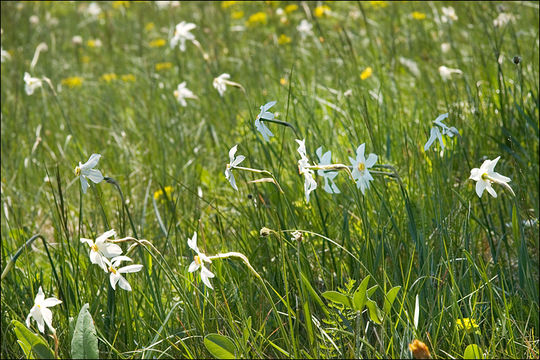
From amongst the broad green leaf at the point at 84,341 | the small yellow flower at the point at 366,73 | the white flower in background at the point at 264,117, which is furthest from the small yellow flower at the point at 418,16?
the broad green leaf at the point at 84,341

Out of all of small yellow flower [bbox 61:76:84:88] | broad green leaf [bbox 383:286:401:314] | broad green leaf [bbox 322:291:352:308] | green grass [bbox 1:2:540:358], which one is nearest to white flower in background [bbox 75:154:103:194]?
green grass [bbox 1:2:540:358]

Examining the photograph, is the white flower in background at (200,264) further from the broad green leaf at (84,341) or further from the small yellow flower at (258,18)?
the small yellow flower at (258,18)

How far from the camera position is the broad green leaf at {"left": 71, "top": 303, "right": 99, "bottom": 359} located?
4.03ft

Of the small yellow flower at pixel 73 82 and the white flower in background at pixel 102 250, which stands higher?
the small yellow flower at pixel 73 82

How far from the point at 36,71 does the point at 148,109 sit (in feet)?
5.51

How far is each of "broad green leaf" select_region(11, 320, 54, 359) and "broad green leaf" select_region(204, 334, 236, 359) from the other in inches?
11.6

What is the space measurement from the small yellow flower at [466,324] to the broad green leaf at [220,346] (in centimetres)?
45

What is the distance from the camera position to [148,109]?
338cm

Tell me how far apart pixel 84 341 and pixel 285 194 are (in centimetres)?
78

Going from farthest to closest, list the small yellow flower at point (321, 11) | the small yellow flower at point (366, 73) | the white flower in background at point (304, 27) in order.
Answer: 1. the small yellow flower at point (321, 11)
2. the white flower in background at point (304, 27)
3. the small yellow flower at point (366, 73)

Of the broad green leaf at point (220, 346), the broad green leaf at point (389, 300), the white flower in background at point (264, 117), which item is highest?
the white flower in background at point (264, 117)

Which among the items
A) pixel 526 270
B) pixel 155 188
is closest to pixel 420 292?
pixel 526 270

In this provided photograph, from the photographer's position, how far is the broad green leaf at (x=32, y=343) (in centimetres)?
121

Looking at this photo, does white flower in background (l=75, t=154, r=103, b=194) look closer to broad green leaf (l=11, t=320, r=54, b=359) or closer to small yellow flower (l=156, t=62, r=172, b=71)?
broad green leaf (l=11, t=320, r=54, b=359)
